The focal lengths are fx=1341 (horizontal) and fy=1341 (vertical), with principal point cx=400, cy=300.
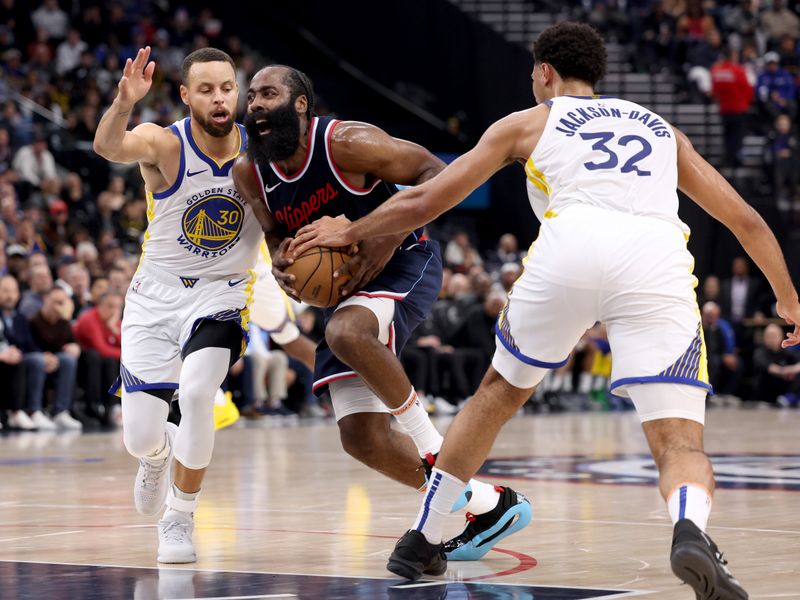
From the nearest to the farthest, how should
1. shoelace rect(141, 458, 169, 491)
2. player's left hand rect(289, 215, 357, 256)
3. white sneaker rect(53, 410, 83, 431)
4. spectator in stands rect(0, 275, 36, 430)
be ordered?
player's left hand rect(289, 215, 357, 256) < shoelace rect(141, 458, 169, 491) < spectator in stands rect(0, 275, 36, 430) < white sneaker rect(53, 410, 83, 431)

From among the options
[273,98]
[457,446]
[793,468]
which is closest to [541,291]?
[457,446]

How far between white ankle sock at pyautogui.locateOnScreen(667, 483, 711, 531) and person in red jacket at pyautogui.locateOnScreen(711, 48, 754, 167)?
16.6m

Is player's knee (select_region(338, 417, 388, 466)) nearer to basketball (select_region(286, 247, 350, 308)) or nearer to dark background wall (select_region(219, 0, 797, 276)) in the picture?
basketball (select_region(286, 247, 350, 308))

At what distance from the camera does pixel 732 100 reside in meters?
20.2

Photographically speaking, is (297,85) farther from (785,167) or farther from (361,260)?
(785,167)

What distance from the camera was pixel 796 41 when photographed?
859 inches

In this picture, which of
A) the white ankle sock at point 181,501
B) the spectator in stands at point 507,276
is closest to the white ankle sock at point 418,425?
the white ankle sock at point 181,501

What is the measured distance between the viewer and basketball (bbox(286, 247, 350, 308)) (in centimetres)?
484

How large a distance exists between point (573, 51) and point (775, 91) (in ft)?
55.5

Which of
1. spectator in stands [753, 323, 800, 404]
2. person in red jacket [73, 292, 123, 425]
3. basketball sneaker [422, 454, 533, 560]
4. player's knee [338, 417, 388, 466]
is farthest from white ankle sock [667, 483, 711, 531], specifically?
spectator in stands [753, 323, 800, 404]

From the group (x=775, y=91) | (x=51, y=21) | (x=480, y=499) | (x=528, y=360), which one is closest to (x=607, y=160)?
(x=528, y=360)

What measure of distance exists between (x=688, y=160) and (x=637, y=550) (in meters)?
1.55

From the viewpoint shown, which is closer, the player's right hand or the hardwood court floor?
the hardwood court floor

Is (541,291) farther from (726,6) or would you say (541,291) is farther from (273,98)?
(726,6)
